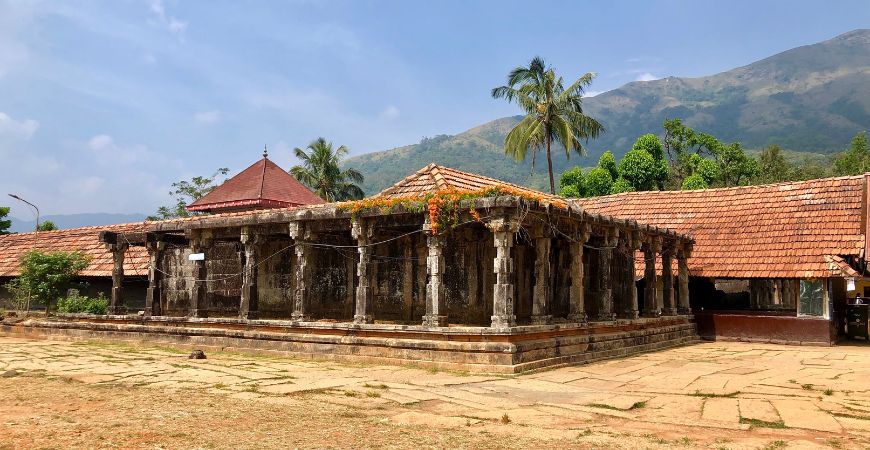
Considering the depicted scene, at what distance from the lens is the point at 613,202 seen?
2445 centimetres

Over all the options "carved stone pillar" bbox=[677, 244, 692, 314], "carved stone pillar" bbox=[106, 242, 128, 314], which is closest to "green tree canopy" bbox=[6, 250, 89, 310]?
"carved stone pillar" bbox=[106, 242, 128, 314]

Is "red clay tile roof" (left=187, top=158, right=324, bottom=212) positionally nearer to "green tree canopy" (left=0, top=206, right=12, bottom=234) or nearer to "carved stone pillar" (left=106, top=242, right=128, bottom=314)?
"carved stone pillar" (left=106, top=242, right=128, bottom=314)

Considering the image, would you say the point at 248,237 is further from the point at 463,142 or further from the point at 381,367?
the point at 463,142

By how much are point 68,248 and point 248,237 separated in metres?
13.3

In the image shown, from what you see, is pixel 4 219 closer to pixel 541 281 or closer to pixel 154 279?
pixel 154 279

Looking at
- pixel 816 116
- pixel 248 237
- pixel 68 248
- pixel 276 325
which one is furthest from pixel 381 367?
pixel 816 116

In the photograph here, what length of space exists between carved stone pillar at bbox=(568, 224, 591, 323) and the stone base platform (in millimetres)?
331

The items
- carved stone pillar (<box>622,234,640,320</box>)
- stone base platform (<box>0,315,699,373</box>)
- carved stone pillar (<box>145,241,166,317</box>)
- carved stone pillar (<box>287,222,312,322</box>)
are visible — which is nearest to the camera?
stone base platform (<box>0,315,699,373</box>)

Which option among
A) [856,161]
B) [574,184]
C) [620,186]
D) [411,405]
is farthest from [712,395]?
[856,161]

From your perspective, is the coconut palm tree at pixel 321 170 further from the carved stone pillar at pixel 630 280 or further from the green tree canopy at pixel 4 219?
the carved stone pillar at pixel 630 280

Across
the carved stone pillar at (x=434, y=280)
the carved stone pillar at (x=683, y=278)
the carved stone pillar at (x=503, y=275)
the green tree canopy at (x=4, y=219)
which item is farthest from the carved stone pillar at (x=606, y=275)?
the green tree canopy at (x=4, y=219)

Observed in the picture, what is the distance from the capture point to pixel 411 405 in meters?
7.95

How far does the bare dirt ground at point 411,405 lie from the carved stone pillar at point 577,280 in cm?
122

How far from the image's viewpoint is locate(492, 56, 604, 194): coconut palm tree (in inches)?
1177
